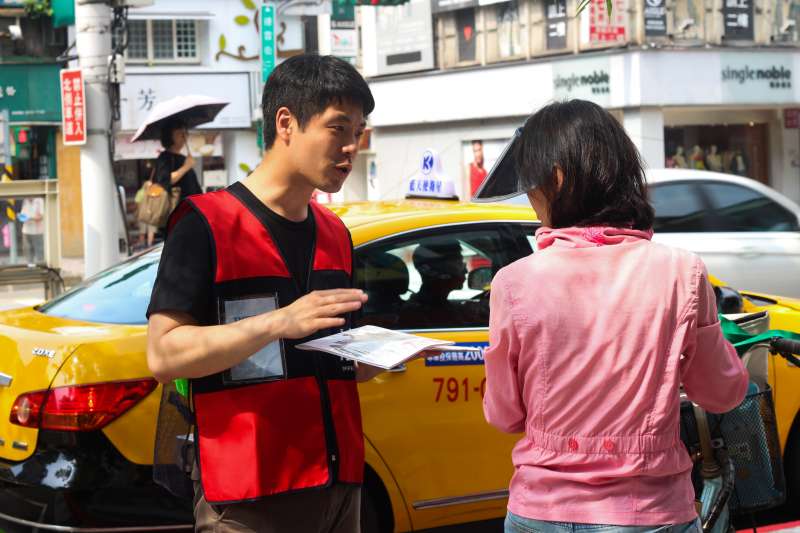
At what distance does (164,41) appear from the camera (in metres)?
27.5

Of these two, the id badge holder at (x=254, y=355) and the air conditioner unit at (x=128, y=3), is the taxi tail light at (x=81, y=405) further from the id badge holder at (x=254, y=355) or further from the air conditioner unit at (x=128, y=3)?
the air conditioner unit at (x=128, y=3)

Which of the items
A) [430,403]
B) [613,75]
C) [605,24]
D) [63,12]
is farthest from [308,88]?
[63,12]

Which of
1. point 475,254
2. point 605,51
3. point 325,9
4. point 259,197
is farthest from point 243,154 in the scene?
point 259,197

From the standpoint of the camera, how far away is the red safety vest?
98.3 inches

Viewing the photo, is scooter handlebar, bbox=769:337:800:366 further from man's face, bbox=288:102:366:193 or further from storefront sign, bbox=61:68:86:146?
storefront sign, bbox=61:68:86:146

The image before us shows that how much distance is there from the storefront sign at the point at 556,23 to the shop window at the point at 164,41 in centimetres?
929

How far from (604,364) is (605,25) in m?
19.5

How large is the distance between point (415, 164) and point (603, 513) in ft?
78.0

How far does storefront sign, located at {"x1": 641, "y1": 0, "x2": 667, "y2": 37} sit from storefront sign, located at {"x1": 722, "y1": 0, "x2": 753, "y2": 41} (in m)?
1.26

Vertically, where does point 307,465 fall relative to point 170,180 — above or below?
below

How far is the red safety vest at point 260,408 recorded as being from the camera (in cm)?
250

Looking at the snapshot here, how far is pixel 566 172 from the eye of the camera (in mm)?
2340

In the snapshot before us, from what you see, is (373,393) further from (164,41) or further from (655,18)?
(164,41)

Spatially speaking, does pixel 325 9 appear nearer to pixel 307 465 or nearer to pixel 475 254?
pixel 475 254
